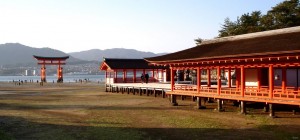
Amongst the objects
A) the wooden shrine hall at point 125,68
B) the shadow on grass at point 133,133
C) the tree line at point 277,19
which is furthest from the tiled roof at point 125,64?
the shadow on grass at point 133,133

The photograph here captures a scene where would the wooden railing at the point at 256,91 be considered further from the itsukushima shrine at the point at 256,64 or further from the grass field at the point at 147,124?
the grass field at the point at 147,124

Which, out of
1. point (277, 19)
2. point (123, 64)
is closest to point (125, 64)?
point (123, 64)

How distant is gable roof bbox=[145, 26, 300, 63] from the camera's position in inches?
799

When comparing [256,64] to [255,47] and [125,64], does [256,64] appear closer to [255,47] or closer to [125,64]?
[255,47]

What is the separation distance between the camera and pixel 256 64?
22750mm

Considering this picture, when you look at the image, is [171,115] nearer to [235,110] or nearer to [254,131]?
[235,110]

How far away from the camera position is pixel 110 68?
5081 cm

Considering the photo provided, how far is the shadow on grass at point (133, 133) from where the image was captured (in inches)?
665

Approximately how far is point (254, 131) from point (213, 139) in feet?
9.87

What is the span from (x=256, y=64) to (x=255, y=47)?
1124mm

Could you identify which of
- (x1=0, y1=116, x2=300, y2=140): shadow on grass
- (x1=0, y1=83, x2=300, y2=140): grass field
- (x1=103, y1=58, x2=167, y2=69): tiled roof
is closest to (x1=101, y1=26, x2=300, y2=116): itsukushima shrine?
(x1=0, y1=83, x2=300, y2=140): grass field

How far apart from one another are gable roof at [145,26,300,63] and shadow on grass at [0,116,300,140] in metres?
4.52

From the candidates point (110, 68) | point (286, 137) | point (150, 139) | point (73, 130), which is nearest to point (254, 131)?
point (286, 137)

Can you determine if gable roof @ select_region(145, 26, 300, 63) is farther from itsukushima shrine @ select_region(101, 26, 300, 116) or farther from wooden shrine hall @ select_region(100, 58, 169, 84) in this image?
wooden shrine hall @ select_region(100, 58, 169, 84)
